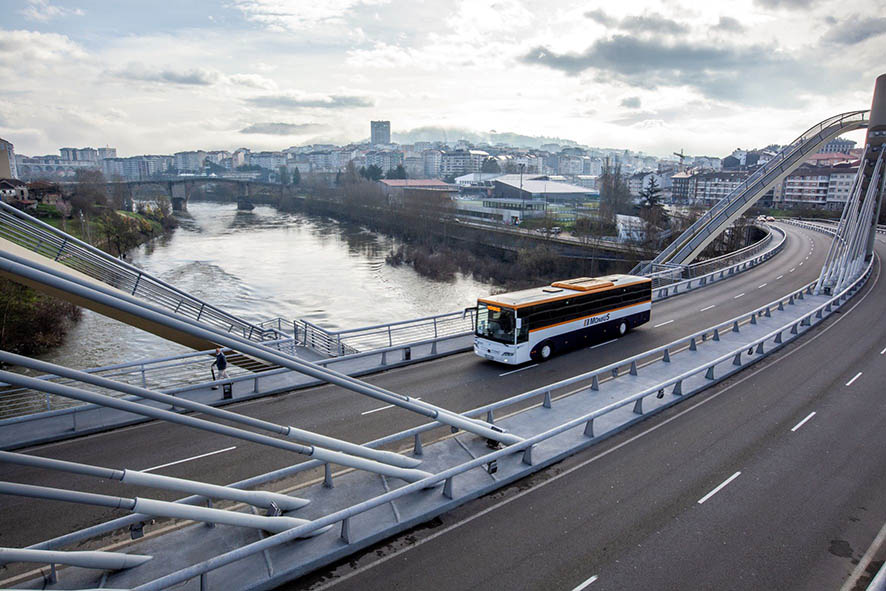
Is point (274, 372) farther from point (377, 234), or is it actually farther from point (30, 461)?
point (377, 234)

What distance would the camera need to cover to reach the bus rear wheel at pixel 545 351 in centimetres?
1766

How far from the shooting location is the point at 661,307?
26.6 m

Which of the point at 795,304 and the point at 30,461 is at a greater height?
the point at 30,461

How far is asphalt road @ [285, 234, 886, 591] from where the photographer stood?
746cm

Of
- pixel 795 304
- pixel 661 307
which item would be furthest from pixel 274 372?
pixel 795 304

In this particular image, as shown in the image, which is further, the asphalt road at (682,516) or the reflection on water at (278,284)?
the reflection on water at (278,284)

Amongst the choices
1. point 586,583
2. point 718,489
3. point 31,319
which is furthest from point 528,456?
point 31,319

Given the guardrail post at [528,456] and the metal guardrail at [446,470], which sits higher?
the metal guardrail at [446,470]

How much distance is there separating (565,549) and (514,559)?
0.83 metres


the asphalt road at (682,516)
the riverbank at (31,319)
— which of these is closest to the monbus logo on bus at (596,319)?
the asphalt road at (682,516)

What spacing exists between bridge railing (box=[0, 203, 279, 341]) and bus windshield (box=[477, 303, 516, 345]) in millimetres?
7370

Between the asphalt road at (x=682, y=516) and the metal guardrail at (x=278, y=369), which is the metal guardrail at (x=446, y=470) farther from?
the metal guardrail at (x=278, y=369)

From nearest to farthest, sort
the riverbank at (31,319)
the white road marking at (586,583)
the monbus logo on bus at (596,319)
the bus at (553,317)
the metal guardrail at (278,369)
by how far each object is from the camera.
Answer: the white road marking at (586,583) → the metal guardrail at (278,369) → the bus at (553,317) → the monbus logo on bus at (596,319) → the riverbank at (31,319)

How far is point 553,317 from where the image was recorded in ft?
58.3
